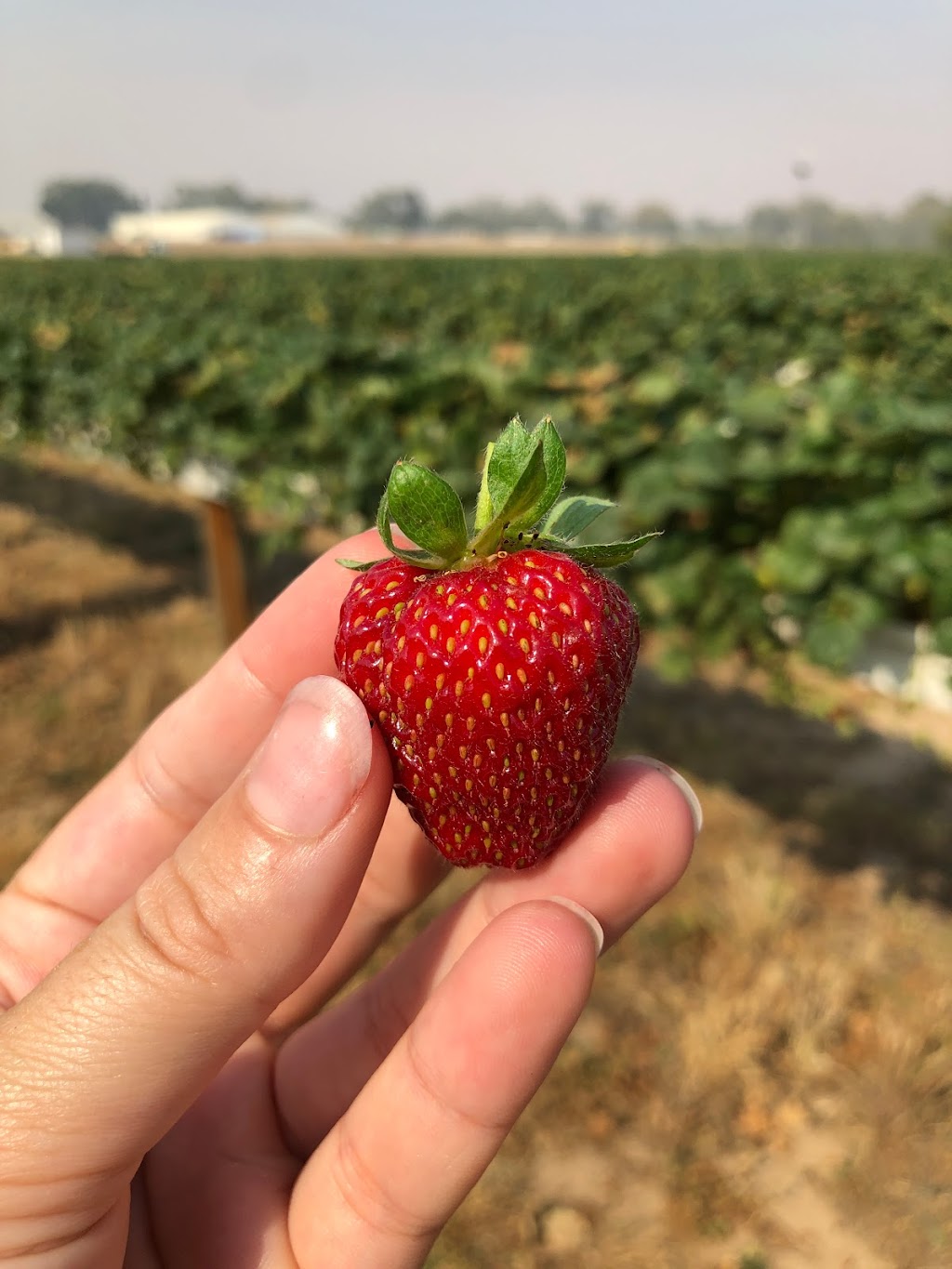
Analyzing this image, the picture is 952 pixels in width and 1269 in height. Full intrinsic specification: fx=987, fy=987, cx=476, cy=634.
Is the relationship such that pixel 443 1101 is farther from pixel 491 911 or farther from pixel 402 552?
pixel 402 552

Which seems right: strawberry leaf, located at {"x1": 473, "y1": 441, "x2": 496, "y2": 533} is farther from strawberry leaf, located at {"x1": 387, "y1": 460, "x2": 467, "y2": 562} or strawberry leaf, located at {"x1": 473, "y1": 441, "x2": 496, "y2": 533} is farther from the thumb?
the thumb

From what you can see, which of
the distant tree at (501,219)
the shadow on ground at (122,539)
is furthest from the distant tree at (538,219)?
the shadow on ground at (122,539)

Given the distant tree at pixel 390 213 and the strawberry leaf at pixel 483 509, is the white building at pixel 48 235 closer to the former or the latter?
the distant tree at pixel 390 213

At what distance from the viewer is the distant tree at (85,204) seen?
106 metres

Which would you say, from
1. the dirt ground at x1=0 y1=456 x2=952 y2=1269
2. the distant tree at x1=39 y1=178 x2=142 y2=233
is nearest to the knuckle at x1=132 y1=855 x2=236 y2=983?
the dirt ground at x1=0 y1=456 x2=952 y2=1269

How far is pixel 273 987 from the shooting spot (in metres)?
1.21

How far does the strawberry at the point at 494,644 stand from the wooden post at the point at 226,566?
395cm

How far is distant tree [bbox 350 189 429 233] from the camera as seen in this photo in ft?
406

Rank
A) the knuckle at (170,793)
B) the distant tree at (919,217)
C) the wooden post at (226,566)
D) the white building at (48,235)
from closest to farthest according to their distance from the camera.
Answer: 1. the knuckle at (170,793)
2. the wooden post at (226,566)
3. the white building at (48,235)
4. the distant tree at (919,217)

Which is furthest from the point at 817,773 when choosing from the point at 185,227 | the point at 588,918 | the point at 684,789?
the point at 185,227

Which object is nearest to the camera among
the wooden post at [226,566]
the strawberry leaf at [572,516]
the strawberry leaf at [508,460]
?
the strawberry leaf at [508,460]

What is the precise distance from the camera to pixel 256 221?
101 metres

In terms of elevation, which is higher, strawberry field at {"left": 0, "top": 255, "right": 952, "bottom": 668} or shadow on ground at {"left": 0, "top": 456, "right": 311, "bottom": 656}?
strawberry field at {"left": 0, "top": 255, "right": 952, "bottom": 668}

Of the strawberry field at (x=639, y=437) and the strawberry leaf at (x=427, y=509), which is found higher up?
the strawberry leaf at (x=427, y=509)
